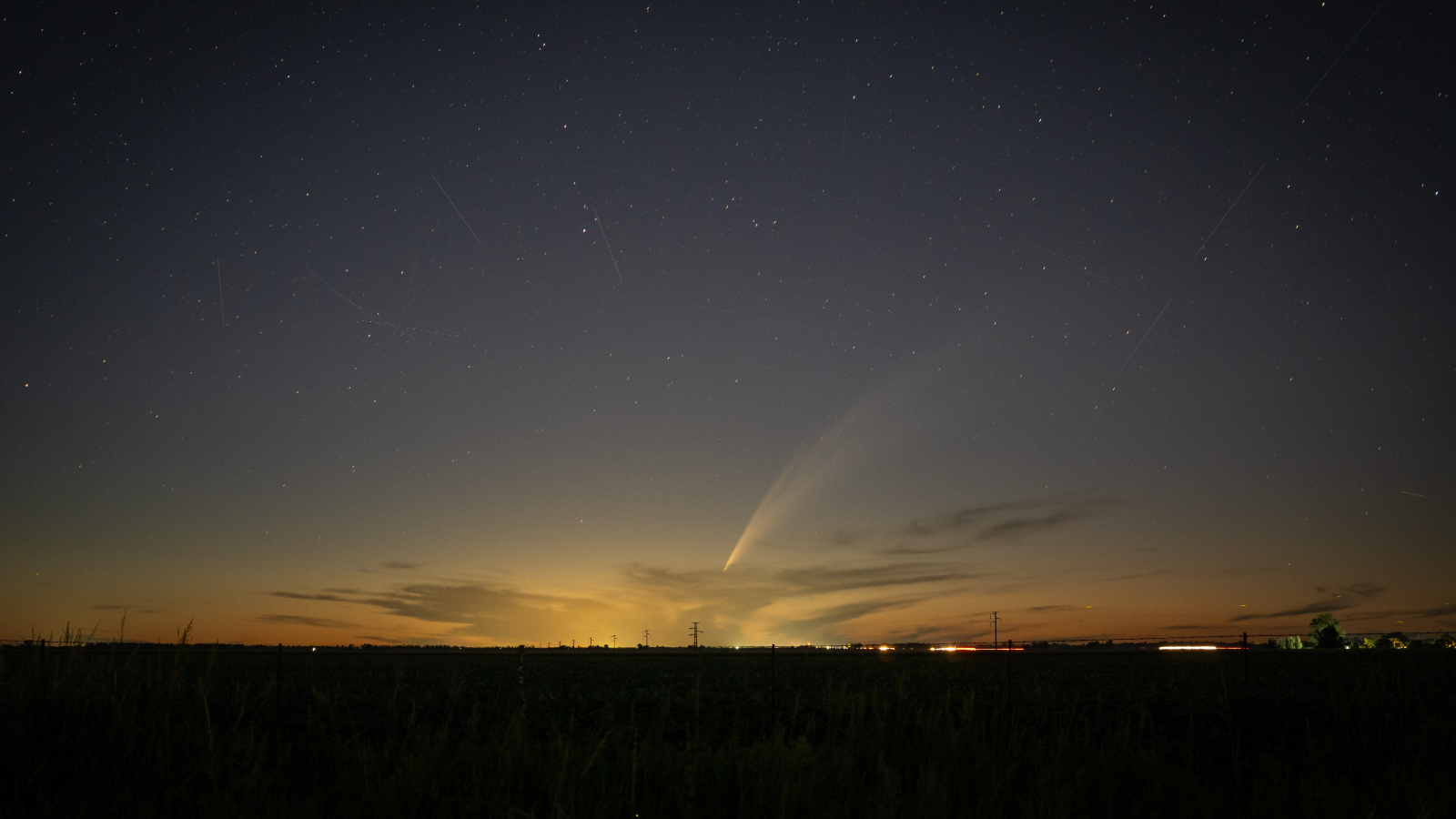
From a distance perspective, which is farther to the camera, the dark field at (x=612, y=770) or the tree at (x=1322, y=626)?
the tree at (x=1322, y=626)

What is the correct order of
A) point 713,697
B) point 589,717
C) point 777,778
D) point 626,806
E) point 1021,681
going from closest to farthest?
1. point 626,806
2. point 777,778
3. point 589,717
4. point 713,697
5. point 1021,681

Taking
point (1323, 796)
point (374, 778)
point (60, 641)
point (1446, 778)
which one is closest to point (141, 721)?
point (60, 641)

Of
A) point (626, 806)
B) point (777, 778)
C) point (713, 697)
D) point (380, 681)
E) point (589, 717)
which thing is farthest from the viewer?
point (380, 681)

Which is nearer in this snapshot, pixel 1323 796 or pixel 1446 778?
pixel 1323 796

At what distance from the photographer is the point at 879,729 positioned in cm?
909

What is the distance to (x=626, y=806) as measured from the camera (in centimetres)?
624

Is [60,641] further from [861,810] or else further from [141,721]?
[861,810]

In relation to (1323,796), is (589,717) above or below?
below

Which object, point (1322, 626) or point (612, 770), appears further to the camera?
point (1322, 626)

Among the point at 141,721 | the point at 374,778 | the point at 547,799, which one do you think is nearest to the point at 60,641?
the point at 141,721

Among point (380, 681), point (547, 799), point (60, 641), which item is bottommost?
point (380, 681)

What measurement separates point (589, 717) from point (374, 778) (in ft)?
44.8

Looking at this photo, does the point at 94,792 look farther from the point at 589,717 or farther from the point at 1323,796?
the point at 589,717

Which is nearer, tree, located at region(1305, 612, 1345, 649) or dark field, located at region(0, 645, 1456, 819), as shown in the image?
dark field, located at region(0, 645, 1456, 819)
